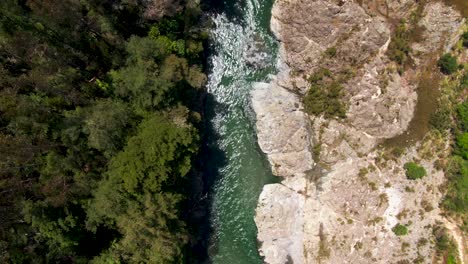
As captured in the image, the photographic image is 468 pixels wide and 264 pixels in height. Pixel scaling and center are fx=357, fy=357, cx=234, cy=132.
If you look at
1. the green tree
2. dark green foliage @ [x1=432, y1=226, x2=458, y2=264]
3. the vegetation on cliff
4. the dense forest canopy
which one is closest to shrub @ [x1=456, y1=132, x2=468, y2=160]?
the vegetation on cliff

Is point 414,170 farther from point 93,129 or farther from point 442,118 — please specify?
point 93,129

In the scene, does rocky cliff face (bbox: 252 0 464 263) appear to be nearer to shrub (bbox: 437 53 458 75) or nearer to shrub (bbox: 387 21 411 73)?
shrub (bbox: 387 21 411 73)

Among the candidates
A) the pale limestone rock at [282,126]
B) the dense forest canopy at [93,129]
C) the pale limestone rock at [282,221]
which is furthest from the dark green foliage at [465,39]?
the dense forest canopy at [93,129]

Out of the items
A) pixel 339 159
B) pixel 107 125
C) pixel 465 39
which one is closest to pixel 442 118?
pixel 465 39

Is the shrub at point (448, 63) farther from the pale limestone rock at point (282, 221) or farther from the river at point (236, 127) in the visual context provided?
the pale limestone rock at point (282, 221)

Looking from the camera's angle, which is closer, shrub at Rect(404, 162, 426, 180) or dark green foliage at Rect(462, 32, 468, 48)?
dark green foliage at Rect(462, 32, 468, 48)
